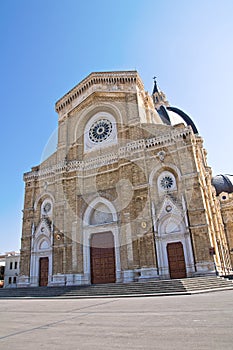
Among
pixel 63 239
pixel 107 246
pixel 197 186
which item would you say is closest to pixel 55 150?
pixel 63 239

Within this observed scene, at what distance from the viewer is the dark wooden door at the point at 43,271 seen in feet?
73.7

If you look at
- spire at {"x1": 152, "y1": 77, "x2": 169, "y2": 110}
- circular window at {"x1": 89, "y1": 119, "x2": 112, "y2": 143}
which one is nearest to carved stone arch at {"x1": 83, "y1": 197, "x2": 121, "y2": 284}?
circular window at {"x1": 89, "y1": 119, "x2": 112, "y2": 143}

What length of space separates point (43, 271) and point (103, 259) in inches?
231

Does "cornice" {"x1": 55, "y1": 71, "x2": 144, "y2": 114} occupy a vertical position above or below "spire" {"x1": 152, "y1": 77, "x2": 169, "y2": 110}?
below

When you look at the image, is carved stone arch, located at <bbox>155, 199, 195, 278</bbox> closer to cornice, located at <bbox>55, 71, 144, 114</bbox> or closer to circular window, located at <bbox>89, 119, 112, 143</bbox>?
circular window, located at <bbox>89, 119, 112, 143</bbox>

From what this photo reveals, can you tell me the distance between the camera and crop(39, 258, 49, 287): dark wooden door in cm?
2247

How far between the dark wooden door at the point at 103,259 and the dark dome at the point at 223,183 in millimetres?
22968

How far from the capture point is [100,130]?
25438 millimetres

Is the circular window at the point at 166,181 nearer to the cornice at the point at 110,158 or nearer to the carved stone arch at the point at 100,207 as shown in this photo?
the cornice at the point at 110,158

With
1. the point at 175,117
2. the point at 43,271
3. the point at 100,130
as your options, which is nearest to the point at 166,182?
the point at 100,130

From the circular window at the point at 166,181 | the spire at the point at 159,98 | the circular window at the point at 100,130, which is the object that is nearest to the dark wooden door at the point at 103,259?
the circular window at the point at 166,181

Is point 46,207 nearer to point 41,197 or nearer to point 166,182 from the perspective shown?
point 41,197

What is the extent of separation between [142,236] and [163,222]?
1.87 m

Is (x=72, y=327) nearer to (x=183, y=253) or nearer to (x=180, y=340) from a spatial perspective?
(x=180, y=340)
